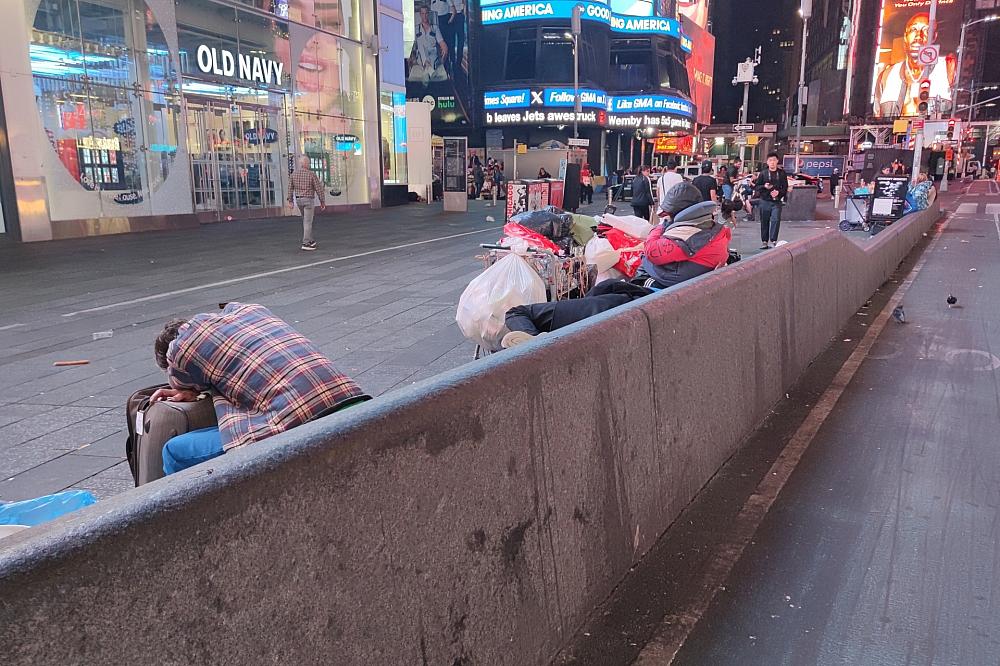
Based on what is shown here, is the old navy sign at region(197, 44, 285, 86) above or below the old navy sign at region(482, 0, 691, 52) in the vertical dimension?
below

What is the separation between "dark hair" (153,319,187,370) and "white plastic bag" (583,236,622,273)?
176 inches

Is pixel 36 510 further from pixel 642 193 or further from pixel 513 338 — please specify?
pixel 642 193

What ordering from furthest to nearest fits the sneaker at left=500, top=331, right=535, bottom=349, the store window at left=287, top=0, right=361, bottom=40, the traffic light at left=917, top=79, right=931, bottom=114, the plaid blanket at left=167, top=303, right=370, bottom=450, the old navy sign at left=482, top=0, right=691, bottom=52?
the old navy sign at left=482, top=0, right=691, bottom=52, the traffic light at left=917, top=79, right=931, bottom=114, the store window at left=287, top=0, right=361, bottom=40, the sneaker at left=500, top=331, right=535, bottom=349, the plaid blanket at left=167, top=303, right=370, bottom=450

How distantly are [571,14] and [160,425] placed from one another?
165 feet

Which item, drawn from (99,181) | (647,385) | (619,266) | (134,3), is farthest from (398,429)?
(134,3)

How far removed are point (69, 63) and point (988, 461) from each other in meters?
19.5

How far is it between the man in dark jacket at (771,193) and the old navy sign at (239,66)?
15591 mm

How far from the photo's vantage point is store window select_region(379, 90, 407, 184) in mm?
31011

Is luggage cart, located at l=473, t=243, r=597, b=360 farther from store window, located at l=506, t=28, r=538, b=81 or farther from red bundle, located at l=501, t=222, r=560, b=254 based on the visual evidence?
store window, located at l=506, t=28, r=538, b=81

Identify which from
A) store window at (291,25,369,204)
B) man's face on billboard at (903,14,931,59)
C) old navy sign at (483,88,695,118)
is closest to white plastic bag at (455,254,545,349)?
store window at (291,25,369,204)

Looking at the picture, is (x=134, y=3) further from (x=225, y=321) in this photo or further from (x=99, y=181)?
(x=225, y=321)

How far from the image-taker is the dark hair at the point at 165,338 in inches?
126

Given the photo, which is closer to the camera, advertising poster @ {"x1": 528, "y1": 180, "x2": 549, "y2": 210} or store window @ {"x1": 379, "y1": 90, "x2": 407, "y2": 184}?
advertising poster @ {"x1": 528, "y1": 180, "x2": 549, "y2": 210}

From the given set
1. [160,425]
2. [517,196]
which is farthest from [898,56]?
[160,425]
